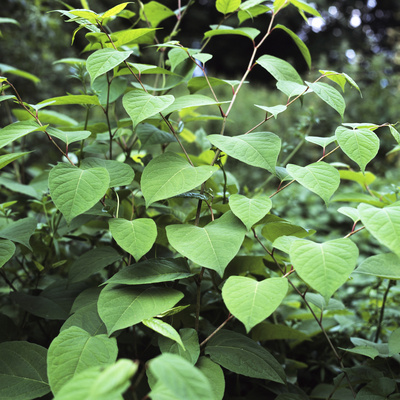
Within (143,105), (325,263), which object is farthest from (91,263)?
(325,263)

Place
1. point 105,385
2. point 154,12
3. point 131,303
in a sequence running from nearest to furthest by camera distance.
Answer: point 105,385 < point 131,303 < point 154,12

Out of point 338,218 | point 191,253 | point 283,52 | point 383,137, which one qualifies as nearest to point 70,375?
point 191,253

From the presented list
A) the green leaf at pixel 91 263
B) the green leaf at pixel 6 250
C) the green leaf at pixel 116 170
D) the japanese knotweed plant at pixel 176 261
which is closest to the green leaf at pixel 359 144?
the japanese knotweed plant at pixel 176 261

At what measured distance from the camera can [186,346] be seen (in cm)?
79

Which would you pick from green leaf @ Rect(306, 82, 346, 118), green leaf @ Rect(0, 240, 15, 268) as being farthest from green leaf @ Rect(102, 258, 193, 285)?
green leaf @ Rect(306, 82, 346, 118)

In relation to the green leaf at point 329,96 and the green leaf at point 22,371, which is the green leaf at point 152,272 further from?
the green leaf at point 329,96

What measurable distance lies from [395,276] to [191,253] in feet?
1.43

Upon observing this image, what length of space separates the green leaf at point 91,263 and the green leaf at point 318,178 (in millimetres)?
491

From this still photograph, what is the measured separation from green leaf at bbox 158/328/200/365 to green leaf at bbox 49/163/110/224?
1.07 feet

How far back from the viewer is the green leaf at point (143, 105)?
82cm

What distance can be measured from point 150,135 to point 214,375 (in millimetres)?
665

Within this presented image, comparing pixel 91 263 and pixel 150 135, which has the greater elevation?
→ pixel 150 135

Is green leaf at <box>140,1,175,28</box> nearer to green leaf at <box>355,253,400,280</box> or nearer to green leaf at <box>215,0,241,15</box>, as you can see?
green leaf at <box>215,0,241,15</box>

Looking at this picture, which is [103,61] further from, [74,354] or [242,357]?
[242,357]
